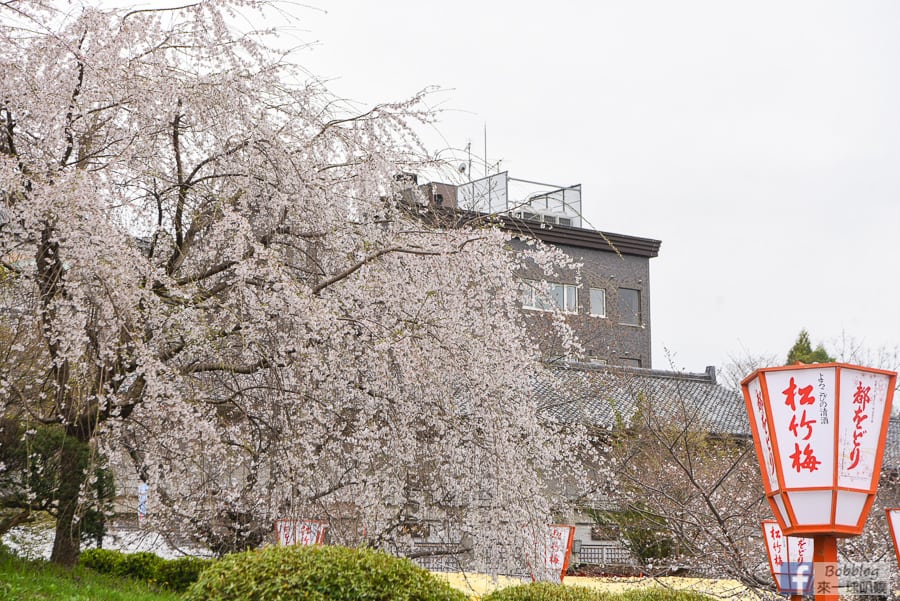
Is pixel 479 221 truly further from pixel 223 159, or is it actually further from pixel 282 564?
pixel 282 564

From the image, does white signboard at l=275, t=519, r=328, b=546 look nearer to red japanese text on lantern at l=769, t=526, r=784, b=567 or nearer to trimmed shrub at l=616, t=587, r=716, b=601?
trimmed shrub at l=616, t=587, r=716, b=601

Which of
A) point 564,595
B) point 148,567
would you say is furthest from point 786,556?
point 148,567

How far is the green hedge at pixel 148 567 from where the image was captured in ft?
30.9

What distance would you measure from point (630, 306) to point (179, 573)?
18.3 meters

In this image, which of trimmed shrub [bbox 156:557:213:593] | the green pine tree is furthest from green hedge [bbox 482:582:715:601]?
the green pine tree

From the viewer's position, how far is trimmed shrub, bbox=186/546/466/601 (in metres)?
4.80

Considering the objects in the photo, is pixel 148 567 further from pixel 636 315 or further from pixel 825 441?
pixel 636 315

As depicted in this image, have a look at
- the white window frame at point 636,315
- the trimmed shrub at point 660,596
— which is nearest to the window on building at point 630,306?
the white window frame at point 636,315

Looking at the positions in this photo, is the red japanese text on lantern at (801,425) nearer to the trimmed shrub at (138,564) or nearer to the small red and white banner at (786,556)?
the small red and white banner at (786,556)

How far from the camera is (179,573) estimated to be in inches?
375

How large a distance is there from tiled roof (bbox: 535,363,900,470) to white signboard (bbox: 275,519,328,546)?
605cm

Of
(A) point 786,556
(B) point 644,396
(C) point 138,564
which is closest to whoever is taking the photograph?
(A) point 786,556

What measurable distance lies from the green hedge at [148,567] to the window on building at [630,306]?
56.7 feet

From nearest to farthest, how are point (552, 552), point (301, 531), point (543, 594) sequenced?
point (301, 531), point (543, 594), point (552, 552)
